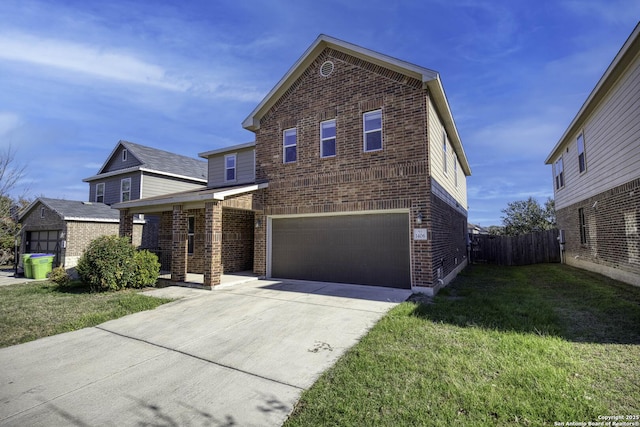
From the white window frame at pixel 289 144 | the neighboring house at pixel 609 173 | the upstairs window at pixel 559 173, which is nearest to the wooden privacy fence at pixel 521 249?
the neighboring house at pixel 609 173

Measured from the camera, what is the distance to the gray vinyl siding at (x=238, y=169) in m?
14.1

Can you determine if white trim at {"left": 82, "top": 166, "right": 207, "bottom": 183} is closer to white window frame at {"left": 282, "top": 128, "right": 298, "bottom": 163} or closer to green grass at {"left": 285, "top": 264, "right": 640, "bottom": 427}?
white window frame at {"left": 282, "top": 128, "right": 298, "bottom": 163}

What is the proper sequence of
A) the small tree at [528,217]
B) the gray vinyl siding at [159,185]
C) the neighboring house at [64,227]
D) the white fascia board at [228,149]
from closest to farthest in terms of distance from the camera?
the white fascia board at [228,149], the neighboring house at [64,227], the gray vinyl siding at [159,185], the small tree at [528,217]

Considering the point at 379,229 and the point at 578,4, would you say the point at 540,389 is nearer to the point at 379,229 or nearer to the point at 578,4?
the point at 379,229

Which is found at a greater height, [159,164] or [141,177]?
[159,164]

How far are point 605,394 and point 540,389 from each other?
630 millimetres

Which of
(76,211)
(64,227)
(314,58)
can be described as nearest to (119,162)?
(76,211)

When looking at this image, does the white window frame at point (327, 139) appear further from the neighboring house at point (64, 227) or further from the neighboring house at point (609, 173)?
the neighboring house at point (64, 227)

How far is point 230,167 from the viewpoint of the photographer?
14.9 m

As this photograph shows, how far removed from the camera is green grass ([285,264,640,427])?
117 inches

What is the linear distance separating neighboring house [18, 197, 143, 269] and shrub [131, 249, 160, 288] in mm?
6915

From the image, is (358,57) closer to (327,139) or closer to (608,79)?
(327,139)

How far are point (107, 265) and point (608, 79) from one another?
17.0 meters

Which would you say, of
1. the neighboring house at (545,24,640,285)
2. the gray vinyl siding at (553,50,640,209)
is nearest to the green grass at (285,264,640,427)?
the neighboring house at (545,24,640,285)
